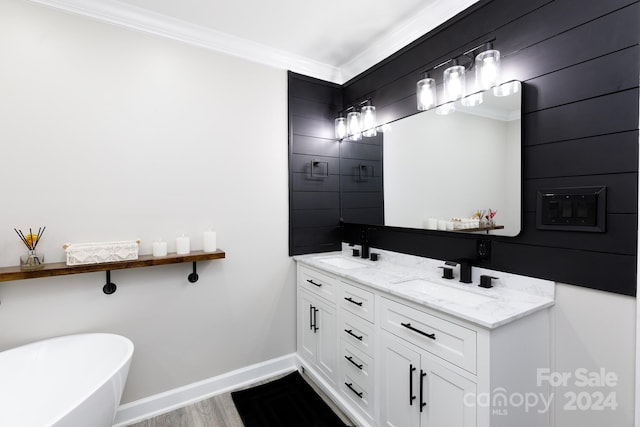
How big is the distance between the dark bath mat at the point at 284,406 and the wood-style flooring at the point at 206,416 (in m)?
0.04

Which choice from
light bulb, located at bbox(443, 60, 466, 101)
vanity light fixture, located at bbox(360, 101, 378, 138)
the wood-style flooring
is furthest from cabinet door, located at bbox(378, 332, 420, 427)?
vanity light fixture, located at bbox(360, 101, 378, 138)

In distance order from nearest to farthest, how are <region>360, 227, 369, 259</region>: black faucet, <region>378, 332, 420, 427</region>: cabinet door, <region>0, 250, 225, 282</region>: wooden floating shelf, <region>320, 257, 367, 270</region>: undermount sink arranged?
<region>378, 332, 420, 427</region>: cabinet door → <region>0, 250, 225, 282</region>: wooden floating shelf → <region>320, 257, 367, 270</region>: undermount sink → <region>360, 227, 369, 259</region>: black faucet

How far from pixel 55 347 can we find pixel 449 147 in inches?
102

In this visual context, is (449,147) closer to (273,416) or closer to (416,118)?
(416,118)

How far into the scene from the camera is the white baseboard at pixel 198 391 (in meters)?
2.00

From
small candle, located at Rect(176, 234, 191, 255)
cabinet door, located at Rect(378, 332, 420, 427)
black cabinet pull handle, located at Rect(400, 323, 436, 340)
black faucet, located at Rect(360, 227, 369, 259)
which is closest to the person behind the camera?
black cabinet pull handle, located at Rect(400, 323, 436, 340)

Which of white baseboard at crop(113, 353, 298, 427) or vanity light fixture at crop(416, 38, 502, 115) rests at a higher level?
vanity light fixture at crop(416, 38, 502, 115)

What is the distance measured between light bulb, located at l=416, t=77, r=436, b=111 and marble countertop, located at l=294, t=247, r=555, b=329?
102cm

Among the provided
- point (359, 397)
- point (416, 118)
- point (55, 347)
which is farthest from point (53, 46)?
point (359, 397)

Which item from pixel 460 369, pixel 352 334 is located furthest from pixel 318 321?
pixel 460 369

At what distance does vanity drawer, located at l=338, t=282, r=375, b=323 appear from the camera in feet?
5.80

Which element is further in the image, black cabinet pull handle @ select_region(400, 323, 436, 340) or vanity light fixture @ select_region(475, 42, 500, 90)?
vanity light fixture @ select_region(475, 42, 500, 90)

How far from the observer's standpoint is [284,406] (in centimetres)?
211

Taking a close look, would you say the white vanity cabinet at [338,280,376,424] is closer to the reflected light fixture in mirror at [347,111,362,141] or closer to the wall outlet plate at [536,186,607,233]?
the wall outlet plate at [536,186,607,233]
